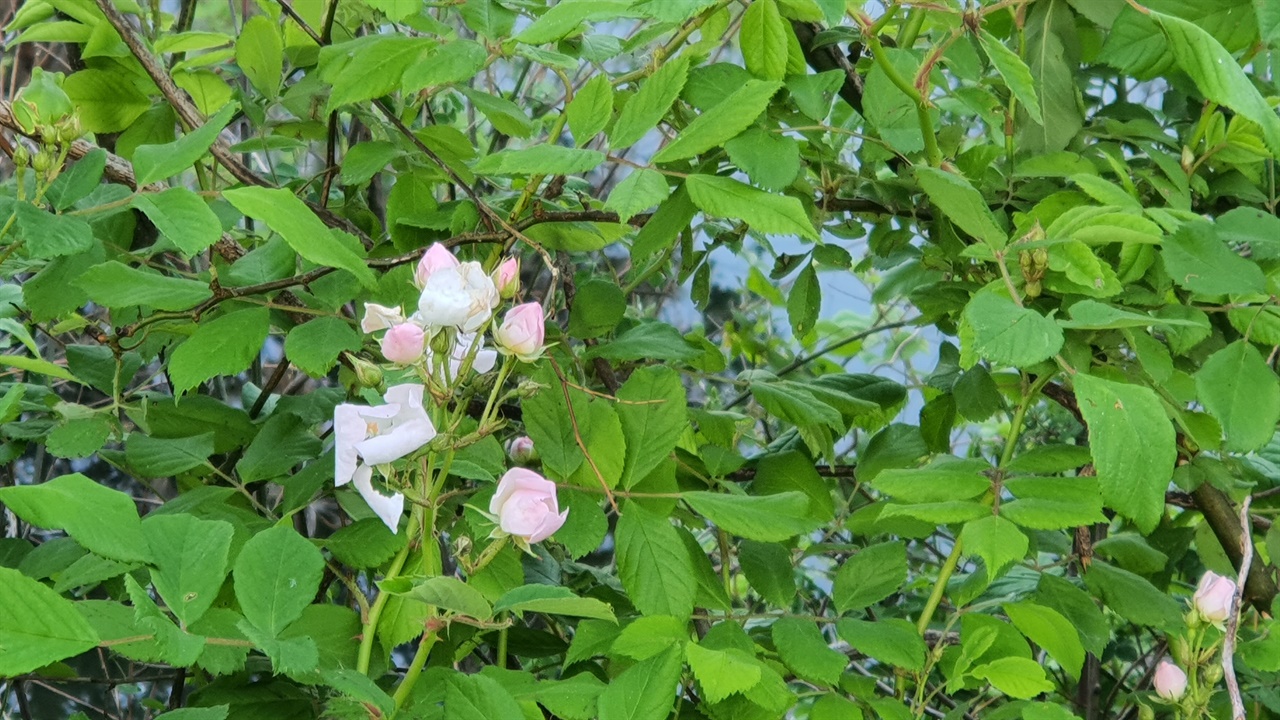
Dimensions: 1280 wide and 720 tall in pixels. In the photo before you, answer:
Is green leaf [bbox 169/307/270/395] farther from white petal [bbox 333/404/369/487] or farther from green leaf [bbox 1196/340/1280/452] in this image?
green leaf [bbox 1196/340/1280/452]

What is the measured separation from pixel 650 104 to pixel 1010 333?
25 cm

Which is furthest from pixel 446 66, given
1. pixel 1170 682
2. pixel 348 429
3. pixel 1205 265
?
pixel 1170 682

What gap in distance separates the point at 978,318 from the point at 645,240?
10.0 inches

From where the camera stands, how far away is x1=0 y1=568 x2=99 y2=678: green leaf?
0.46 metres

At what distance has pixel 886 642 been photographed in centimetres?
68

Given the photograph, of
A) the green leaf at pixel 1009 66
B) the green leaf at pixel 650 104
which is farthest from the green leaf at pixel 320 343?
the green leaf at pixel 1009 66

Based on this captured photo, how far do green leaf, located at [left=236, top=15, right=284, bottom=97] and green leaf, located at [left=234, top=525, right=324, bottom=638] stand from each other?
0.50 m

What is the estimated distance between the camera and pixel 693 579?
65 centimetres

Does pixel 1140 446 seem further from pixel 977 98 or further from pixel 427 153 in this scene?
pixel 427 153

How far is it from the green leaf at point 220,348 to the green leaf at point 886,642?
417 millimetres

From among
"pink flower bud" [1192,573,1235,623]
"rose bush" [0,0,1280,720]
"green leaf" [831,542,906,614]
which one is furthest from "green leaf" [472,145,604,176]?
"pink flower bud" [1192,573,1235,623]

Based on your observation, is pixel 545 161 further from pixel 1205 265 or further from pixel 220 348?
pixel 1205 265

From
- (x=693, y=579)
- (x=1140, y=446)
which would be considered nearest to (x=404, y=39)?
(x=693, y=579)

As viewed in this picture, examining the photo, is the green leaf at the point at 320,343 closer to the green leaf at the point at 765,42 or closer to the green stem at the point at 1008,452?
the green leaf at the point at 765,42
